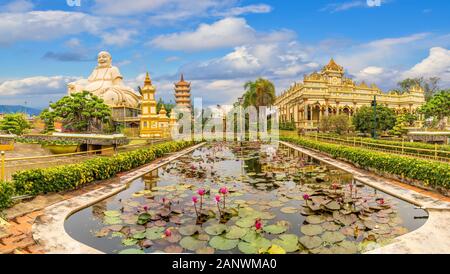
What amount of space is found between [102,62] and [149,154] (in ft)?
125

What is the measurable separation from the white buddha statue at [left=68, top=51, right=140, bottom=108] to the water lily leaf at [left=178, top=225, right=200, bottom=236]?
39807 millimetres

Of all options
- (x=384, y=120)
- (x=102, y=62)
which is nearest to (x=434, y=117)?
(x=384, y=120)

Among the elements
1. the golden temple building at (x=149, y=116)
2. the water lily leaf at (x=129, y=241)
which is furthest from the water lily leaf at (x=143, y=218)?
Answer: the golden temple building at (x=149, y=116)

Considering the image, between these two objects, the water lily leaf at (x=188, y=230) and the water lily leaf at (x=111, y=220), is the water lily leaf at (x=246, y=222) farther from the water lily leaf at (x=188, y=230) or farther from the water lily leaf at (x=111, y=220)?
the water lily leaf at (x=111, y=220)

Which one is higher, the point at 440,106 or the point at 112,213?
the point at 440,106

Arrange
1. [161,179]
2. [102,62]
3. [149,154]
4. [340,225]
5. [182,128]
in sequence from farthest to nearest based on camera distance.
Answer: [102,62] < [182,128] < [149,154] < [161,179] < [340,225]

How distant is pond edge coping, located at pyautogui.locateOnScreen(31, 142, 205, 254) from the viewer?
4.94 meters

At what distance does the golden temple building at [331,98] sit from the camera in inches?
1825

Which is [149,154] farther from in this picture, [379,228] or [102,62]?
[102,62]

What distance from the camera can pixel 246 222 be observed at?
6.29 meters

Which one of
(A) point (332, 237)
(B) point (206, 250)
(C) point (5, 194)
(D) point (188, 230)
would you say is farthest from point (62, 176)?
(A) point (332, 237)

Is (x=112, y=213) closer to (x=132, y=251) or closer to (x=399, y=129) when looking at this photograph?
(x=132, y=251)

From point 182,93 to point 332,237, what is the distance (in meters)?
60.1

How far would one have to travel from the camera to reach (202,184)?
10.7 metres
